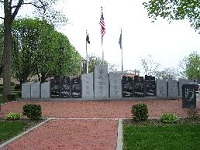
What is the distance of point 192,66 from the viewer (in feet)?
337

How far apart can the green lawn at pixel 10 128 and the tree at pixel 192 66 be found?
280 ft

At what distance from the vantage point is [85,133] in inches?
616

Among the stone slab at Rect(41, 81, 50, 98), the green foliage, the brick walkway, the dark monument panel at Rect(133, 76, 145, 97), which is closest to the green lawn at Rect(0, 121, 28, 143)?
the green foliage

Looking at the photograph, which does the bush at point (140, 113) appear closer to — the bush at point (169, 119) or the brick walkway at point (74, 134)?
the bush at point (169, 119)

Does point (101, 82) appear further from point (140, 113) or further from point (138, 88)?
point (140, 113)

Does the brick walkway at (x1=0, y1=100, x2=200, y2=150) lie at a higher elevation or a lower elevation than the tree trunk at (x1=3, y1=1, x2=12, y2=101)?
lower

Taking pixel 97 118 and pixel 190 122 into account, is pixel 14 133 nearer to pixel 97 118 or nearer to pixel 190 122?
pixel 97 118

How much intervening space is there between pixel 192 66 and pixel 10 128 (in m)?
89.7

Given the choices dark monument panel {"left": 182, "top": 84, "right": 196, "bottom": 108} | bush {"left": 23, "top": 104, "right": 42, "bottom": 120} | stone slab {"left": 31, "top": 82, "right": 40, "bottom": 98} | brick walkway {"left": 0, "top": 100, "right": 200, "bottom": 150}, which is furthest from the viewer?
stone slab {"left": 31, "top": 82, "right": 40, "bottom": 98}

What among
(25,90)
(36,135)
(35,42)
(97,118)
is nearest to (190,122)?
(97,118)

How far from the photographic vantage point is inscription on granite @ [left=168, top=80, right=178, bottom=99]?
3534 cm

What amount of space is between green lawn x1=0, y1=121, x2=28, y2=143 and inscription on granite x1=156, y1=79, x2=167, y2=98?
717 inches

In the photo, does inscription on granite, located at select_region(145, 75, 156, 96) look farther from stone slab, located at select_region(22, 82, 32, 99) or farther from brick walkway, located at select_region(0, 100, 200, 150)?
brick walkway, located at select_region(0, 100, 200, 150)

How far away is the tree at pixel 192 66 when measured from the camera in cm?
10094
